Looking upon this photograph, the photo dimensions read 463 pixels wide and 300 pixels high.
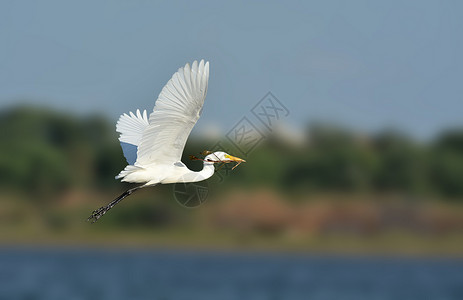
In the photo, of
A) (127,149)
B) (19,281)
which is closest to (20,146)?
(19,281)

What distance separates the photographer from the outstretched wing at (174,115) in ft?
21.9

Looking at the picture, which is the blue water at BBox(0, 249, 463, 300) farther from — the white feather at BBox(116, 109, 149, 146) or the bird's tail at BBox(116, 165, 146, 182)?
the bird's tail at BBox(116, 165, 146, 182)

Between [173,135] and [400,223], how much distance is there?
20.1 meters

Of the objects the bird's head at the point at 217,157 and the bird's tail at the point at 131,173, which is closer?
the bird's tail at the point at 131,173

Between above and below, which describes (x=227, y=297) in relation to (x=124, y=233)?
below

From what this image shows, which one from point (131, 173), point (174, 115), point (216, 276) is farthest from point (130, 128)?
point (216, 276)

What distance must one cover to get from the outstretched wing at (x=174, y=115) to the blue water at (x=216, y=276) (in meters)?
17.1

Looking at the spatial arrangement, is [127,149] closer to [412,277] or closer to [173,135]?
[173,135]

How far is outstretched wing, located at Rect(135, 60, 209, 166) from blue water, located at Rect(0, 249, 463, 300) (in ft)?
56.1

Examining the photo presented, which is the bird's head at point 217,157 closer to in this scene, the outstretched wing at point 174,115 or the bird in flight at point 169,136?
the bird in flight at point 169,136

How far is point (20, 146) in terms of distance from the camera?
25.3 meters

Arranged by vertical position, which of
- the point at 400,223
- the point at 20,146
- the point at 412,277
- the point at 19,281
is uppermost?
the point at 20,146

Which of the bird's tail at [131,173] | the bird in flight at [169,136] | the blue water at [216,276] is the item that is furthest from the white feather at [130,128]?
the blue water at [216,276]

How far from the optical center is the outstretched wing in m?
6.69
